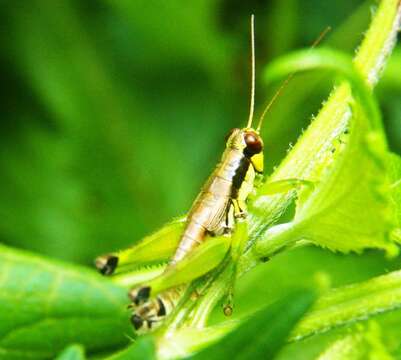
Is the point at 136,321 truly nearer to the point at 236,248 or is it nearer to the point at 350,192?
the point at 236,248

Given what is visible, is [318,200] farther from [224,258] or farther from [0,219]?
[0,219]

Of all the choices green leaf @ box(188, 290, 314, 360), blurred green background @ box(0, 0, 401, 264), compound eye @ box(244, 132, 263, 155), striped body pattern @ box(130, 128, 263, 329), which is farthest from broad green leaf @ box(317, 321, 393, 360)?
blurred green background @ box(0, 0, 401, 264)

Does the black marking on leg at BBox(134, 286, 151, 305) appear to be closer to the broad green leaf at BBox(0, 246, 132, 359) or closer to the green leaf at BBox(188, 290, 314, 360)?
the broad green leaf at BBox(0, 246, 132, 359)

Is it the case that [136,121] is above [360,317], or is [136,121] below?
above

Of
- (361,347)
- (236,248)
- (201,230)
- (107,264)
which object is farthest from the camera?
(201,230)

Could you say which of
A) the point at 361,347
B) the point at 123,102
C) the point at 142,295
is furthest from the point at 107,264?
the point at 123,102

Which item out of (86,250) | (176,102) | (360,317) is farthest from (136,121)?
(360,317)
